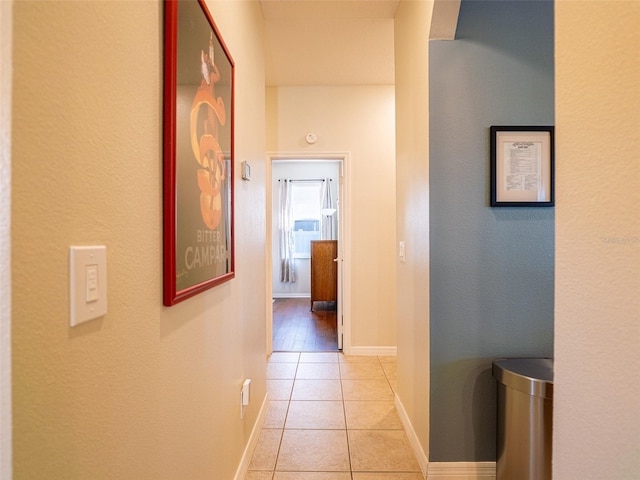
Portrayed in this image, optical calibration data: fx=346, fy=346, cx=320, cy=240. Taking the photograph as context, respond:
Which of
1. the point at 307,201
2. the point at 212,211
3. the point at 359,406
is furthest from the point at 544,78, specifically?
the point at 307,201

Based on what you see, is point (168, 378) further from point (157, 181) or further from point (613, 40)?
point (613, 40)

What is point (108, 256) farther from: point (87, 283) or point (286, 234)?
point (286, 234)

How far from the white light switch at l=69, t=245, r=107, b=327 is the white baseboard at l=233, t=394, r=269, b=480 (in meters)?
1.38

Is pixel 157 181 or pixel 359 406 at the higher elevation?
pixel 157 181

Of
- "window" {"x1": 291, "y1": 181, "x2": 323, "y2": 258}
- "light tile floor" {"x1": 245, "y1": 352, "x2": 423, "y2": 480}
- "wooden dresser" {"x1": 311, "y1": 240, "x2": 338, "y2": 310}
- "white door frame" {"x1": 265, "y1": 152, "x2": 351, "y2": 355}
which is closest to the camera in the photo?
"light tile floor" {"x1": 245, "y1": 352, "x2": 423, "y2": 480}

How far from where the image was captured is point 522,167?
1721 mm

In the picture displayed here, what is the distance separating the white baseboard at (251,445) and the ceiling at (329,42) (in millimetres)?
2683

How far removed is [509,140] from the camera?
1.72 meters

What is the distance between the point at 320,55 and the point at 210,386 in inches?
109

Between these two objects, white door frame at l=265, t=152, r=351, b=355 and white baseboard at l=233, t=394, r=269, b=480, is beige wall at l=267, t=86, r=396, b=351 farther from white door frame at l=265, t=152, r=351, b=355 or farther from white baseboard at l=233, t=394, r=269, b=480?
white baseboard at l=233, t=394, r=269, b=480

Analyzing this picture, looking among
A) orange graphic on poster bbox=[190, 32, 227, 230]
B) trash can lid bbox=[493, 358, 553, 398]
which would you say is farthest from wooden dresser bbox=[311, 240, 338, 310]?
orange graphic on poster bbox=[190, 32, 227, 230]

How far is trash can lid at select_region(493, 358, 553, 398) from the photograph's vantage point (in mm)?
1446

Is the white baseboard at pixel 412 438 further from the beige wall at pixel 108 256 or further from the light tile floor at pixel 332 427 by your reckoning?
the beige wall at pixel 108 256

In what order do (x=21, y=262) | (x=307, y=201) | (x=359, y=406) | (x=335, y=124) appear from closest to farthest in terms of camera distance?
1. (x=21, y=262)
2. (x=359, y=406)
3. (x=335, y=124)
4. (x=307, y=201)
